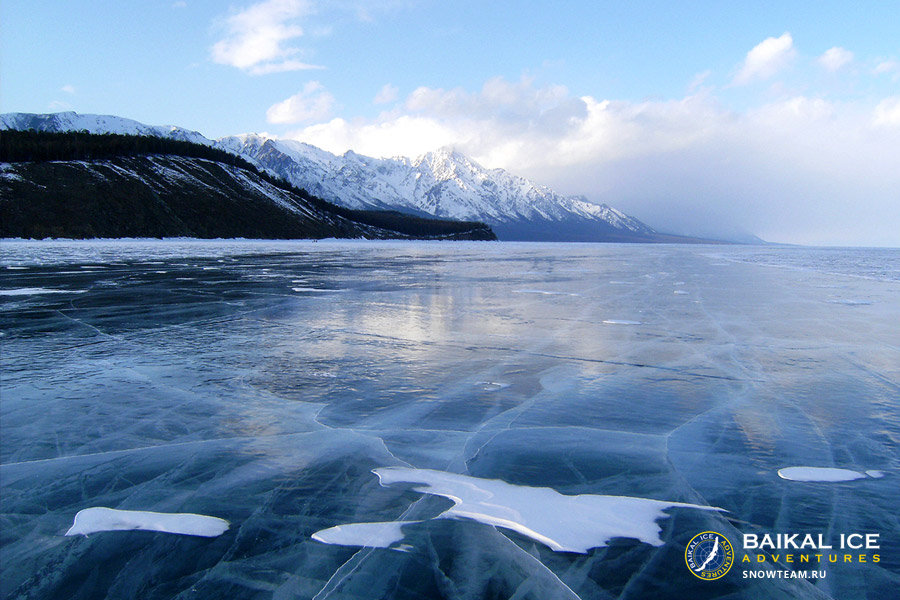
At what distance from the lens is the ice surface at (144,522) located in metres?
3.12

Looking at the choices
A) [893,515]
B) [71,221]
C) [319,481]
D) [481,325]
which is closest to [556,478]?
[319,481]

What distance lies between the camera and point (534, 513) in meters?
3.37

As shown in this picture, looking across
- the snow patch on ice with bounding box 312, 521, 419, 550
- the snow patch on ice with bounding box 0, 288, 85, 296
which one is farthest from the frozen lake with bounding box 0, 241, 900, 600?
the snow patch on ice with bounding box 0, 288, 85, 296

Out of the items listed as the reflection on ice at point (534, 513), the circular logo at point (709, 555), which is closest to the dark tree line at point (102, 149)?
the reflection on ice at point (534, 513)

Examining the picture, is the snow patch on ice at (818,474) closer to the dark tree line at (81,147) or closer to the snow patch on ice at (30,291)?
the snow patch on ice at (30,291)

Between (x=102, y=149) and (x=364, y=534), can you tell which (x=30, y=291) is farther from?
(x=102, y=149)

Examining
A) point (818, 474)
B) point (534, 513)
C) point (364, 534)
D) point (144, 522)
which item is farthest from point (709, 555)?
point (144, 522)

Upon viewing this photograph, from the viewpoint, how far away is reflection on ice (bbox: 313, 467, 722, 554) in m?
3.09

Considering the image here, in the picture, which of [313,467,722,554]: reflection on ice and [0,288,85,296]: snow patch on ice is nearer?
[313,467,722,554]: reflection on ice

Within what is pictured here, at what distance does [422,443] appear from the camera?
451 cm

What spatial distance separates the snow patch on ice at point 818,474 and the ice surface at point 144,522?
398 centimetres

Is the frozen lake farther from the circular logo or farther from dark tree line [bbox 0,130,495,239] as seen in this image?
dark tree line [bbox 0,130,495,239]

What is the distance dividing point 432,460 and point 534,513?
3.47 feet

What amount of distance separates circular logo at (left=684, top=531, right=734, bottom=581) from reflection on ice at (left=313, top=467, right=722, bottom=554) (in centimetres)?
19
